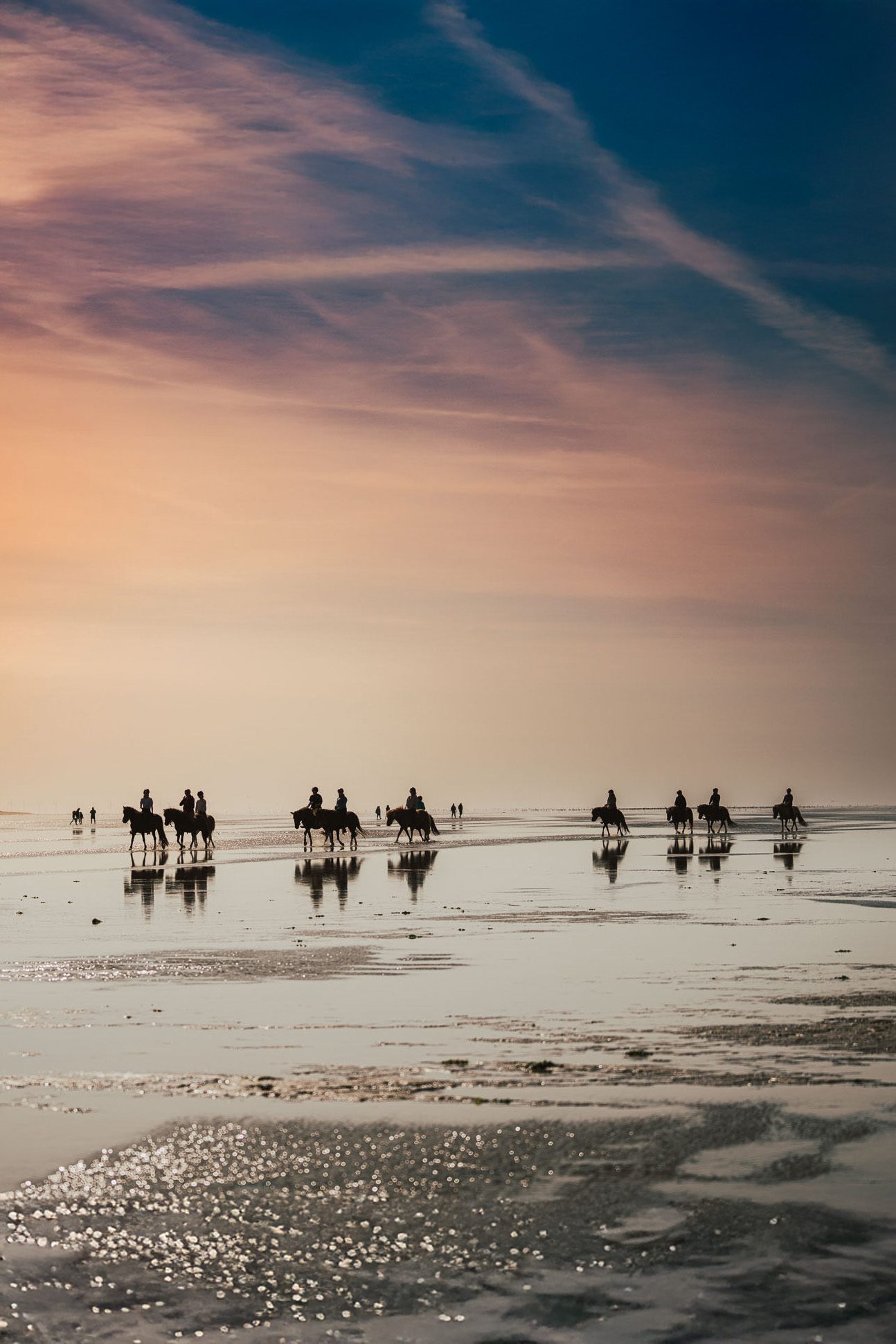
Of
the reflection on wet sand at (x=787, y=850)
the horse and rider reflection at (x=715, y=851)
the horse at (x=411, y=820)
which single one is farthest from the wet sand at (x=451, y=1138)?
the horse at (x=411, y=820)

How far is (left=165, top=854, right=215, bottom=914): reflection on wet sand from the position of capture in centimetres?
3253

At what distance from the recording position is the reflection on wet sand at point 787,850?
47.5 metres

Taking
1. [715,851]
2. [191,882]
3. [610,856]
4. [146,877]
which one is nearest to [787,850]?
[715,851]

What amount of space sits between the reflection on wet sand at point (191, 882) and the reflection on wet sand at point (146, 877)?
42cm

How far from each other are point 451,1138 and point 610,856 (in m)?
44.7

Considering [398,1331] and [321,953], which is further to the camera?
[321,953]

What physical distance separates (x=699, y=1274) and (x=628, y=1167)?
6.13ft

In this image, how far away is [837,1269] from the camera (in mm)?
7066

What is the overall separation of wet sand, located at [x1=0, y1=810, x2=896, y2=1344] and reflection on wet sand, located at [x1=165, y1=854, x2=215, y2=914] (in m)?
Result: 10.1

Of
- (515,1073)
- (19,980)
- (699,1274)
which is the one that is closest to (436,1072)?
(515,1073)

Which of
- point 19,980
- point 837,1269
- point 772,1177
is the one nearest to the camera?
point 837,1269

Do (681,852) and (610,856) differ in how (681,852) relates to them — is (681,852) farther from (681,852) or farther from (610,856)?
(610,856)

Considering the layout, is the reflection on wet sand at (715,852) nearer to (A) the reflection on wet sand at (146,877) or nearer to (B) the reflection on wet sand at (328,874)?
(B) the reflection on wet sand at (328,874)

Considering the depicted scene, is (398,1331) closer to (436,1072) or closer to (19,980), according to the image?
(436,1072)
